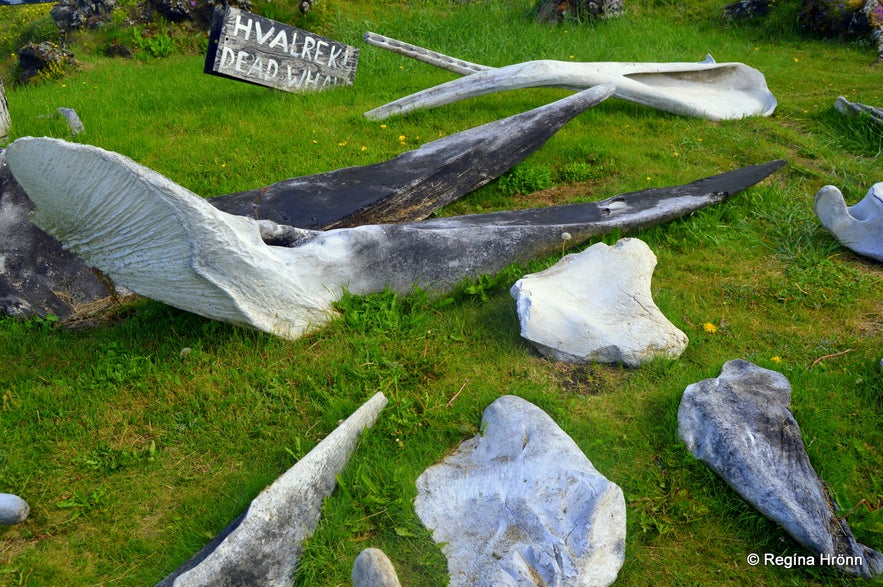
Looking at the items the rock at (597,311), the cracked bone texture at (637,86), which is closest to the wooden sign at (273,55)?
the cracked bone texture at (637,86)

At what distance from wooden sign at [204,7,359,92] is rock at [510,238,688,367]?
4.19 metres

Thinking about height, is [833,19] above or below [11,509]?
above

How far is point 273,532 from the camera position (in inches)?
A: 89.4

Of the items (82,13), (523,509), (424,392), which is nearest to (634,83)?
(424,392)

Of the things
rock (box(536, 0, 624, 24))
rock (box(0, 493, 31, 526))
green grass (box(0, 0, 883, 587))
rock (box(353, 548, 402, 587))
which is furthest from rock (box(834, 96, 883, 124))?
rock (box(0, 493, 31, 526))

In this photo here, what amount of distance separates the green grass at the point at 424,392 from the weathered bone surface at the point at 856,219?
0.32 feet

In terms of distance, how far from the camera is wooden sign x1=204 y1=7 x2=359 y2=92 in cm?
623

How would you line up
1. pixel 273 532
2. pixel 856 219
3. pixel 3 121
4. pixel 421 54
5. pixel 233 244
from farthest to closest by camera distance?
pixel 421 54, pixel 3 121, pixel 856 219, pixel 233 244, pixel 273 532

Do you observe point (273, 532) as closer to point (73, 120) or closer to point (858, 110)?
point (73, 120)

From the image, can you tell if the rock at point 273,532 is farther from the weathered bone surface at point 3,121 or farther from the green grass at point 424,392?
the weathered bone surface at point 3,121

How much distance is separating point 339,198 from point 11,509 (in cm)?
233

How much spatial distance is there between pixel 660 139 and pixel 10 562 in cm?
538

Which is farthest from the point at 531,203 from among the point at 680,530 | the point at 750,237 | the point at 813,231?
the point at 680,530

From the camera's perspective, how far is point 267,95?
6730 millimetres
